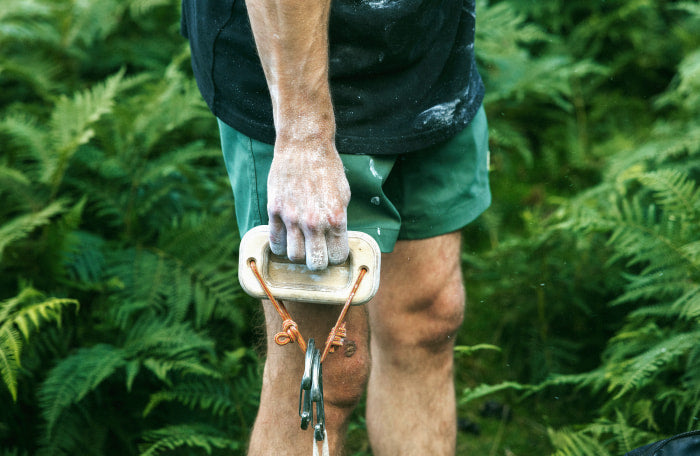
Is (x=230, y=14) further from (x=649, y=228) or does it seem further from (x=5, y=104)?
(x=5, y=104)

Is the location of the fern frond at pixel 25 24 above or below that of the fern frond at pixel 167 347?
above

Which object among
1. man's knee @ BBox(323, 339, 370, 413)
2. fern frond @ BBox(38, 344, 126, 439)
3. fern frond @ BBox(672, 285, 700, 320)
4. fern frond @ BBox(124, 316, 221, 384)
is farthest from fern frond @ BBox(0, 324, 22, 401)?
fern frond @ BBox(672, 285, 700, 320)

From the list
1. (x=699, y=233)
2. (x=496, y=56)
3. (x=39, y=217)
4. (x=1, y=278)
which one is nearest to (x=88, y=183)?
(x=39, y=217)

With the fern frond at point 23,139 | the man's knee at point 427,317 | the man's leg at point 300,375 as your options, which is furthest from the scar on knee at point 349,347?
the fern frond at point 23,139

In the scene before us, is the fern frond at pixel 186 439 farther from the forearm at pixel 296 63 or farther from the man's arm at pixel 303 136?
the forearm at pixel 296 63

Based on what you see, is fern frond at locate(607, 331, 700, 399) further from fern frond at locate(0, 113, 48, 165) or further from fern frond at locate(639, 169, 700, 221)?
fern frond at locate(0, 113, 48, 165)

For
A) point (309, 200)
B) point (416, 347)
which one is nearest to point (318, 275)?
point (309, 200)

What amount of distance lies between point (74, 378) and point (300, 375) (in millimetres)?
1268

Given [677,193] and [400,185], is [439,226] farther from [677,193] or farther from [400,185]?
[677,193]

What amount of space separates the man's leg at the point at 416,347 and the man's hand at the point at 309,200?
58 centimetres

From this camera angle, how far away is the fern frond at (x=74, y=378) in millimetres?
2408

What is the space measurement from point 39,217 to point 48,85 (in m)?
1.20

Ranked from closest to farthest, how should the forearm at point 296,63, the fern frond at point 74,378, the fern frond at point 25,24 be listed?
the forearm at point 296,63 → the fern frond at point 74,378 → the fern frond at point 25,24

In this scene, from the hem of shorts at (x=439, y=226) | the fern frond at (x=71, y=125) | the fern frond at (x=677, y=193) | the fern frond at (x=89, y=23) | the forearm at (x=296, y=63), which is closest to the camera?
the forearm at (x=296, y=63)
